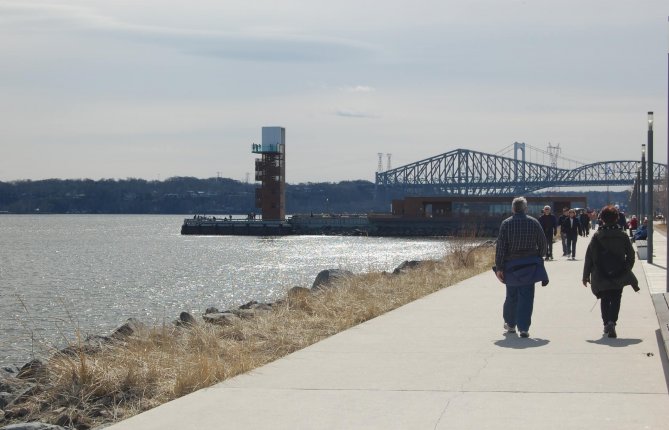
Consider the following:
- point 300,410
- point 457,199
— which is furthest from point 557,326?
point 457,199

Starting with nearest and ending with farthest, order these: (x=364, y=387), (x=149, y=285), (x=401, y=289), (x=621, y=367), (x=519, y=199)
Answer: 1. (x=364, y=387)
2. (x=621, y=367)
3. (x=519, y=199)
4. (x=401, y=289)
5. (x=149, y=285)

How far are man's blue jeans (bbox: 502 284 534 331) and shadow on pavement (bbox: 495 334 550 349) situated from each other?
0.64 ft

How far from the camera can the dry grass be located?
313 inches

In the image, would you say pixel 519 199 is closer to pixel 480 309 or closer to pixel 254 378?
pixel 480 309

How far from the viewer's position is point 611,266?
10820 mm

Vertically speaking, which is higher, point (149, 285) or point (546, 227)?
point (546, 227)

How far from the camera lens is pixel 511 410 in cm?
693

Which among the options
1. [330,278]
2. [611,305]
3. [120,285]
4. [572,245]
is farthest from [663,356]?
[120,285]

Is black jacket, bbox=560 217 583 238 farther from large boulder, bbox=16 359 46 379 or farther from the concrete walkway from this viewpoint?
large boulder, bbox=16 359 46 379

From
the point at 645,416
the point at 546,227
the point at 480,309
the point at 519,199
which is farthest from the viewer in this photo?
the point at 546,227

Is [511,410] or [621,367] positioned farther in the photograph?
[621,367]

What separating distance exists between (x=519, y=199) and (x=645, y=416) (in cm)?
495

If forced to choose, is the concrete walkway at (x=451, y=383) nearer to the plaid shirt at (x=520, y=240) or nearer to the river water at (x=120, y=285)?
the plaid shirt at (x=520, y=240)

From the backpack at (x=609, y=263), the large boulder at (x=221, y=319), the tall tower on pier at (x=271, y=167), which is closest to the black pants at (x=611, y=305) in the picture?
the backpack at (x=609, y=263)
